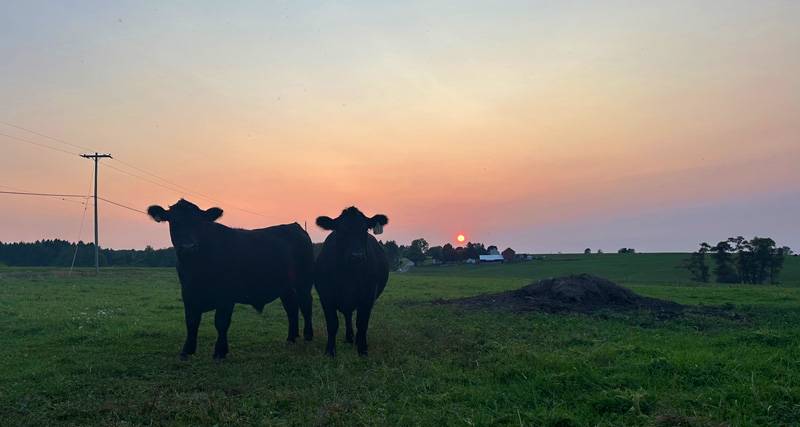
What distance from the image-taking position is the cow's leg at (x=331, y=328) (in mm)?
9547

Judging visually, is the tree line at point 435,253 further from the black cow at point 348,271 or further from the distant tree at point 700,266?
the black cow at point 348,271

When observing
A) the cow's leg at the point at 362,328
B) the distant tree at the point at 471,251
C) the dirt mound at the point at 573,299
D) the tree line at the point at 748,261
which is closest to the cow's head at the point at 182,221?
the cow's leg at the point at 362,328

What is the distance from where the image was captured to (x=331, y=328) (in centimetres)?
991

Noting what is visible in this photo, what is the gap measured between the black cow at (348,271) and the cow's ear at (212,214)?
195 cm

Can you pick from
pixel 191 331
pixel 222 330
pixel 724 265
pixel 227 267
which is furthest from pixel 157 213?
pixel 724 265

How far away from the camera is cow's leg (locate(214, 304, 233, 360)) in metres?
9.50

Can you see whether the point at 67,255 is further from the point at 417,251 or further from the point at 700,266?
the point at 700,266

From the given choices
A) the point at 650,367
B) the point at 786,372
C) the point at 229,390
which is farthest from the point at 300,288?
the point at 786,372

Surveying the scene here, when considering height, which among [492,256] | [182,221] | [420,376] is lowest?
[420,376]

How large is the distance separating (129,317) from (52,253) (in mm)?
94028

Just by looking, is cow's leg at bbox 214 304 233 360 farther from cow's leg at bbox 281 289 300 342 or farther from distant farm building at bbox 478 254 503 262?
distant farm building at bbox 478 254 503 262

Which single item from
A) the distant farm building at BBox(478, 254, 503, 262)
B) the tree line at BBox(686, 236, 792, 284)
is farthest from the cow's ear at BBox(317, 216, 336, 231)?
the distant farm building at BBox(478, 254, 503, 262)

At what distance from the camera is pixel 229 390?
7.15 m

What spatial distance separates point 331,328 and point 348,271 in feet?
3.66
